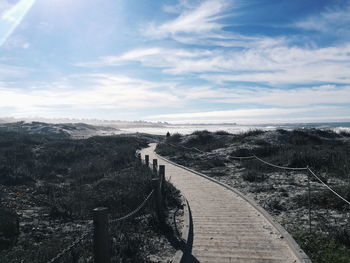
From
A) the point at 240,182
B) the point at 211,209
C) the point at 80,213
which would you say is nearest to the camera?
Result: the point at 211,209

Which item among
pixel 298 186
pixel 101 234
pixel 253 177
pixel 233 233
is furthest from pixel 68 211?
pixel 298 186

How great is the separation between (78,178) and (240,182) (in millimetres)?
8766

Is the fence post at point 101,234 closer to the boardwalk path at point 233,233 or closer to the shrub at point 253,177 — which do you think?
the boardwalk path at point 233,233

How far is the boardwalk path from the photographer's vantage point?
6.58m

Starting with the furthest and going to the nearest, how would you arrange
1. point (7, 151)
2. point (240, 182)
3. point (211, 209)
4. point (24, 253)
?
point (7, 151)
point (240, 182)
point (211, 209)
point (24, 253)

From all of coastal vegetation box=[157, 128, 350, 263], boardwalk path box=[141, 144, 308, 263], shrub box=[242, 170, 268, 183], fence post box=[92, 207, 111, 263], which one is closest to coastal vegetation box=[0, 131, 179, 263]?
boardwalk path box=[141, 144, 308, 263]

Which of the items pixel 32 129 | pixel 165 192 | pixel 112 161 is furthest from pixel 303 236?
pixel 32 129

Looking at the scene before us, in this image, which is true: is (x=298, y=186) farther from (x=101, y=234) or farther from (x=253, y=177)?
(x=101, y=234)

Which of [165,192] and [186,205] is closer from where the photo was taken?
[186,205]

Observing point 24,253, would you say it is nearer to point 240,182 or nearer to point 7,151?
point 240,182

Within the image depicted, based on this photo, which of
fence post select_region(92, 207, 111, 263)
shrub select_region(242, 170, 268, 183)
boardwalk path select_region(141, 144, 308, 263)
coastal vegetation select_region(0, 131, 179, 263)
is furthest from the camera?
shrub select_region(242, 170, 268, 183)

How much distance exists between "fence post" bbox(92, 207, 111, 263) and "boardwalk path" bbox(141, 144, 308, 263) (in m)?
2.13

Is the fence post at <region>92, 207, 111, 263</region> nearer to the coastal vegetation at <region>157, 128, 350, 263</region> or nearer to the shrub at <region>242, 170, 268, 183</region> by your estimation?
the coastal vegetation at <region>157, 128, 350, 263</region>

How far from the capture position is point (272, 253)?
6711mm
